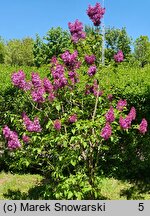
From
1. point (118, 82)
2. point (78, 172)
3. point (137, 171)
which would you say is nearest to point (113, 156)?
point (137, 171)

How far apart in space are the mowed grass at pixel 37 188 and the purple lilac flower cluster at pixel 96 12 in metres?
2.34

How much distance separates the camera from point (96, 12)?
5.10 meters

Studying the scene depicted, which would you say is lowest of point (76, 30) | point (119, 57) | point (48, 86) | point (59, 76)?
point (48, 86)

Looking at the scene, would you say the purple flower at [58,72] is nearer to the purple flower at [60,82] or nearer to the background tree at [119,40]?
the purple flower at [60,82]

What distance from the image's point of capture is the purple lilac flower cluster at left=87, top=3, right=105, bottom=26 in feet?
16.7

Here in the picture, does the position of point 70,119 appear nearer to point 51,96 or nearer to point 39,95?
point 51,96

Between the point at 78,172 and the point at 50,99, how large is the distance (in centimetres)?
105

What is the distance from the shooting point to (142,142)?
6754 mm

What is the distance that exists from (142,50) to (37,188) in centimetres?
3459

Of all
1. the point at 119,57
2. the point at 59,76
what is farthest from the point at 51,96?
the point at 119,57

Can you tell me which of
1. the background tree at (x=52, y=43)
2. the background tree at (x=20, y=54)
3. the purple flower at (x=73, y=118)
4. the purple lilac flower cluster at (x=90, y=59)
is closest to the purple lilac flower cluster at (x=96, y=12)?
the purple lilac flower cluster at (x=90, y=59)

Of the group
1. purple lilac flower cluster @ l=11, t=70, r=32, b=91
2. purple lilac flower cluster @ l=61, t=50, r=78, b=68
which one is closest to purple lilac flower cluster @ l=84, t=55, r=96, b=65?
purple lilac flower cluster @ l=61, t=50, r=78, b=68

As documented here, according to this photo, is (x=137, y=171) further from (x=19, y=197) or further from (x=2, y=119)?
(x=2, y=119)

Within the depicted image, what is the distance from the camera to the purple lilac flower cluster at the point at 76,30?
5086mm
